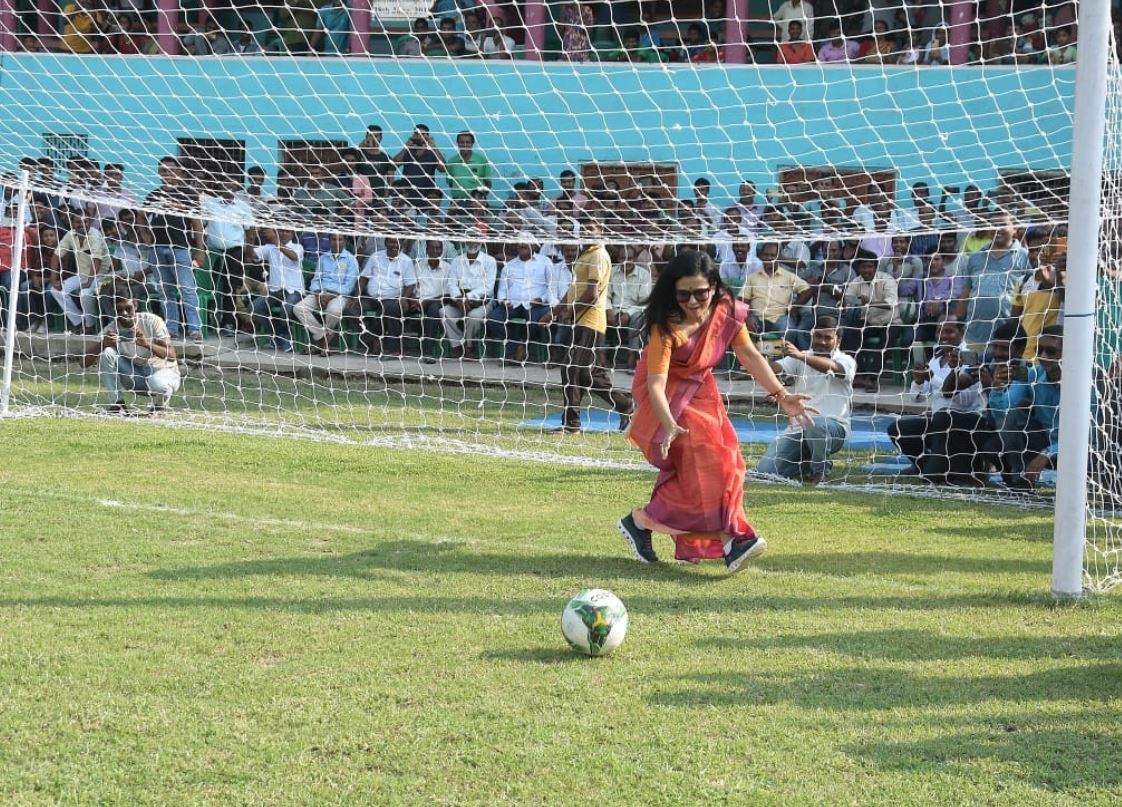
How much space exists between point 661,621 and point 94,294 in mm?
11249

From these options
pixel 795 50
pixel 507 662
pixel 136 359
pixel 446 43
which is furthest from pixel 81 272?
pixel 507 662

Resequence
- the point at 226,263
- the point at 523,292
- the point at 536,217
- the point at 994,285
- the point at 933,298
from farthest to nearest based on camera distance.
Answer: the point at 226,263, the point at 523,292, the point at 933,298, the point at 536,217, the point at 994,285

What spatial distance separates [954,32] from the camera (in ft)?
39.2

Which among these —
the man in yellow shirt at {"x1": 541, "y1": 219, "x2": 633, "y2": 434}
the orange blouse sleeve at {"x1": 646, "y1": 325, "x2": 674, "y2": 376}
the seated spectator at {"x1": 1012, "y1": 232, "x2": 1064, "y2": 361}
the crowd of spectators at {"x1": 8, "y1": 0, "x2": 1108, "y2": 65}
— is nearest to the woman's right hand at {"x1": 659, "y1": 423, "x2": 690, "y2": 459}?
the orange blouse sleeve at {"x1": 646, "y1": 325, "x2": 674, "y2": 376}

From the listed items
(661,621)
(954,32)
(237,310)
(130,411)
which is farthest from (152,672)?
(237,310)

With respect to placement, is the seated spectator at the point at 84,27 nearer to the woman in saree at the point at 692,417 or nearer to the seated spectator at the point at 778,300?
the seated spectator at the point at 778,300

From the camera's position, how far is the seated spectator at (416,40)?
14.2 meters

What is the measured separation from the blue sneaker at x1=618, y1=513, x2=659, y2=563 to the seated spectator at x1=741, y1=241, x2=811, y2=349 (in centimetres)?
671

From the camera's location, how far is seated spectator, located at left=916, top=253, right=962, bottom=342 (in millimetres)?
12750

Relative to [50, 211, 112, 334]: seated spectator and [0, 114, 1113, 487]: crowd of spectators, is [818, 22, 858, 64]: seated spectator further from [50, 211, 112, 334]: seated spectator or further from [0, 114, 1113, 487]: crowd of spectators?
[50, 211, 112, 334]: seated spectator

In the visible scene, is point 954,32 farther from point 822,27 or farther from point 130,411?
point 130,411

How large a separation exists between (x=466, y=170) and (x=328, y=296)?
7.44ft

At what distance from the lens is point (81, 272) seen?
14.9m

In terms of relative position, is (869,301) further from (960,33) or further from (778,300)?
(960,33)
